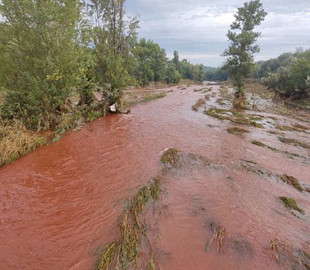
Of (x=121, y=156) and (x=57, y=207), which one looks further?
(x=121, y=156)

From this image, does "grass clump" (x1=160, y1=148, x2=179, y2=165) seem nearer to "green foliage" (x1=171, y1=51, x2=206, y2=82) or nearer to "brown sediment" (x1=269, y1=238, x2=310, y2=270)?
"brown sediment" (x1=269, y1=238, x2=310, y2=270)

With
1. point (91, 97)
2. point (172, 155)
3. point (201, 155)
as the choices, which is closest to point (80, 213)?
point (172, 155)

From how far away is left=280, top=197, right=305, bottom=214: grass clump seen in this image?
4542mm

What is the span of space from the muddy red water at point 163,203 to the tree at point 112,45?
5363mm

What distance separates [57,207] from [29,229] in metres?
0.66

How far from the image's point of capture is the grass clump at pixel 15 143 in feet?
20.4

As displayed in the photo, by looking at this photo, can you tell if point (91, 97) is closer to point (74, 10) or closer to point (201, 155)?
point (74, 10)

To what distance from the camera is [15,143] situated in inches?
258

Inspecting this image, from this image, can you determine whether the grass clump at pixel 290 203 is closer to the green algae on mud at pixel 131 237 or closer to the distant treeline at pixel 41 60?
the green algae on mud at pixel 131 237

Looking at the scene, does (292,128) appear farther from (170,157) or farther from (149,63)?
(149,63)

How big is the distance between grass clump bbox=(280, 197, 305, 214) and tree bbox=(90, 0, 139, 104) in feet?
33.9

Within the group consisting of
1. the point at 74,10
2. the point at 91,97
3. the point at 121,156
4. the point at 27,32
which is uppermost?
the point at 74,10

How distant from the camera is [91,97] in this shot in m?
12.1

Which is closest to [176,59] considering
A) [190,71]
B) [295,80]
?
[190,71]
